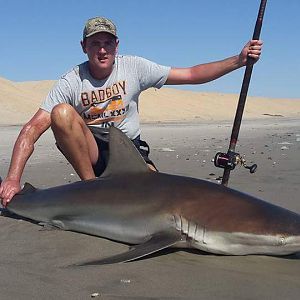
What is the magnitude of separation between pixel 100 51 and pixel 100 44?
0.07m

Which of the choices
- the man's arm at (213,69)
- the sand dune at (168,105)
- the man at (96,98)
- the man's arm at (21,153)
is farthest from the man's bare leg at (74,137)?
the sand dune at (168,105)

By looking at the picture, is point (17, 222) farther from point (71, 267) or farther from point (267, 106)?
point (267, 106)

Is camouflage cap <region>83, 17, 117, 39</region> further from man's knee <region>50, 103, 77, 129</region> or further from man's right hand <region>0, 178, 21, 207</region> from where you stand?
man's right hand <region>0, 178, 21, 207</region>

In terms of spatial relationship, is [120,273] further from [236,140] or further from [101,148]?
[101,148]

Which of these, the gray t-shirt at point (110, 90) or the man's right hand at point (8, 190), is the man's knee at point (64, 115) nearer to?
the gray t-shirt at point (110, 90)

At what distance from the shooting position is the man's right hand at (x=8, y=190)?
464 centimetres

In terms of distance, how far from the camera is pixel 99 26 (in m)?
4.94

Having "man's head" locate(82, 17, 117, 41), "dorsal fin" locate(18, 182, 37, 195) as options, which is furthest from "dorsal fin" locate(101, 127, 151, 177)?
"man's head" locate(82, 17, 117, 41)

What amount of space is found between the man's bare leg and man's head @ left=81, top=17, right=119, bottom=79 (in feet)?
1.74

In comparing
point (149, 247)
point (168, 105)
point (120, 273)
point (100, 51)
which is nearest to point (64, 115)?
point (100, 51)

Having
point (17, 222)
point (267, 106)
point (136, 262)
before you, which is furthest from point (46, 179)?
point (267, 106)

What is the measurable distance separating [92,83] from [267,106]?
81.7 metres

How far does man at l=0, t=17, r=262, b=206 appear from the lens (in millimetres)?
4785

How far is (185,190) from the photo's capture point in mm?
3504
